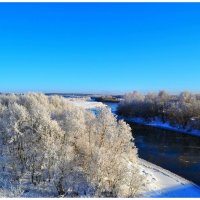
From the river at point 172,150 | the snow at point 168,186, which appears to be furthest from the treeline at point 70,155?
the river at point 172,150

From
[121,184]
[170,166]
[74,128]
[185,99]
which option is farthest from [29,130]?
[185,99]

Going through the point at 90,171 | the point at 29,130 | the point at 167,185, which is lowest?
the point at 167,185

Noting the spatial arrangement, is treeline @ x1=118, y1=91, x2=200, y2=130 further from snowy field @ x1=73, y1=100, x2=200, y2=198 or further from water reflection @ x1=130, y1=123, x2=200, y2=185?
snowy field @ x1=73, y1=100, x2=200, y2=198

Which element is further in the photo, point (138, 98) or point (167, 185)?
point (138, 98)

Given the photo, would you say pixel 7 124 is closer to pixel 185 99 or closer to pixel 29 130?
pixel 29 130

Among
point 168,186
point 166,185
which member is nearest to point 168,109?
point 166,185

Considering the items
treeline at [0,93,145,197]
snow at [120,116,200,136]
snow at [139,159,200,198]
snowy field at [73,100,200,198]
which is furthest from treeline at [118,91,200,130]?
treeline at [0,93,145,197]

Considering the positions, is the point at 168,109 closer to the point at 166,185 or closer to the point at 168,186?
the point at 166,185
